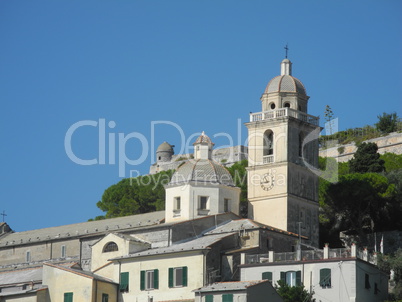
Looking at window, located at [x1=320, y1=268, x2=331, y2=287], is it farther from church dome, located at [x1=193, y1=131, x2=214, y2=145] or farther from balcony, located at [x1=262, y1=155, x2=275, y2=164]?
church dome, located at [x1=193, y1=131, x2=214, y2=145]

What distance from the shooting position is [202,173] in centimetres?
7650

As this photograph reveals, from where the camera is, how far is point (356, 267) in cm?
6050

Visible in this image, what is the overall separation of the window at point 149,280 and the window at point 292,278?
8699 millimetres

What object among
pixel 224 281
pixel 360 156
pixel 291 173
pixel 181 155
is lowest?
pixel 224 281

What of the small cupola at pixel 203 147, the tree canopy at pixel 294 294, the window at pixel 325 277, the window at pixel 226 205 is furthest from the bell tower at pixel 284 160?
the tree canopy at pixel 294 294

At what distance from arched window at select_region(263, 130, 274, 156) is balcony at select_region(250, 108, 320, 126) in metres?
1.16

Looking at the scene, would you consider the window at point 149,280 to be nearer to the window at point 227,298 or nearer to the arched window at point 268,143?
Result: the window at point 227,298

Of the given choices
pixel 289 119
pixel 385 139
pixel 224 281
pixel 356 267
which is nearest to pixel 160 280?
pixel 224 281

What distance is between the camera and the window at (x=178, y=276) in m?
65.5

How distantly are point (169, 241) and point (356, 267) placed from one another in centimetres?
1618

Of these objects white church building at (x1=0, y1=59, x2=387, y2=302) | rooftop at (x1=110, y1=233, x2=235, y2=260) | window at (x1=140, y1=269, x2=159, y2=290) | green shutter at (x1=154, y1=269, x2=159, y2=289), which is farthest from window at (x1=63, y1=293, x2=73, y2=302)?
green shutter at (x1=154, y1=269, x2=159, y2=289)

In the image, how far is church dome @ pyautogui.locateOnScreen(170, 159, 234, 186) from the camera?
76250mm

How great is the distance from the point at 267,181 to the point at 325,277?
17278mm

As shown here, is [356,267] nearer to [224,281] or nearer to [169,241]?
[224,281]
